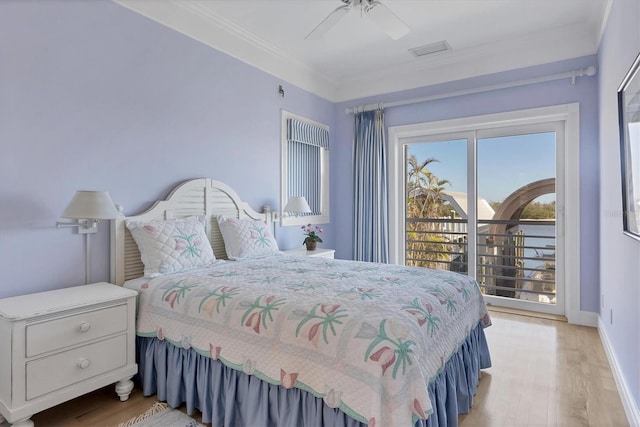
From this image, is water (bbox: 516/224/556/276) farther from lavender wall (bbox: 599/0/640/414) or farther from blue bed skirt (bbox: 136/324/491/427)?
blue bed skirt (bbox: 136/324/491/427)

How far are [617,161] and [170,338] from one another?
2957 millimetres

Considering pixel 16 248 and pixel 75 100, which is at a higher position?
pixel 75 100

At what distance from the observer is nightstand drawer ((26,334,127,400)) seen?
1.69 m

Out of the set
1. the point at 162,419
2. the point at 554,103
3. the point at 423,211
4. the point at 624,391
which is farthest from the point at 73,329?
the point at 554,103

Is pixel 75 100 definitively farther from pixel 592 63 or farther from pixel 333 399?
pixel 592 63

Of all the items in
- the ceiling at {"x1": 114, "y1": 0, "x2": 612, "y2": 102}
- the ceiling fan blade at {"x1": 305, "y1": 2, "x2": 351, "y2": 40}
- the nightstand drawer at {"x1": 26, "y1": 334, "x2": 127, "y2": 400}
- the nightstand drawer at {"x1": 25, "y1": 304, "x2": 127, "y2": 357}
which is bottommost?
the nightstand drawer at {"x1": 26, "y1": 334, "x2": 127, "y2": 400}

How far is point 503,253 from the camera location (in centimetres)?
390

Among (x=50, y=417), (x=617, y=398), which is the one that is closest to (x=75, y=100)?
(x=50, y=417)

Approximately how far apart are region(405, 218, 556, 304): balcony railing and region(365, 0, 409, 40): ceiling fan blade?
91.2 inches

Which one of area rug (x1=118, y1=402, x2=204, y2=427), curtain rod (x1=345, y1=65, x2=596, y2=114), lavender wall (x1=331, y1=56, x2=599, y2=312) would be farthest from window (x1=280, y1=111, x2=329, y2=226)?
area rug (x1=118, y1=402, x2=204, y2=427)

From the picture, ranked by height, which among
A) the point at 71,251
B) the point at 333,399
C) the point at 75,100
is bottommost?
the point at 333,399

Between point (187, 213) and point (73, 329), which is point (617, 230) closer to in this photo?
point (187, 213)

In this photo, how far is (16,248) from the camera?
2037 millimetres

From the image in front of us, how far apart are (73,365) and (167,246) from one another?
841 millimetres
